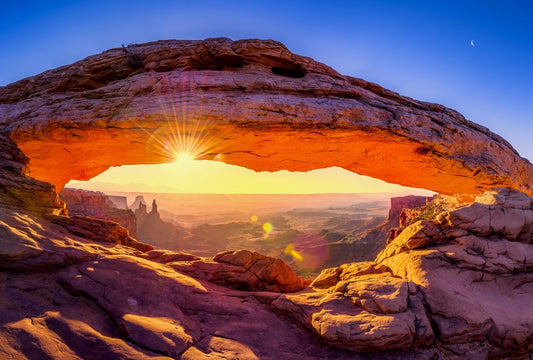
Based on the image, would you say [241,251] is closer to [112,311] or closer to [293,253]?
[112,311]

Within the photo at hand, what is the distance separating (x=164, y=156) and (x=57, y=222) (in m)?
4.96

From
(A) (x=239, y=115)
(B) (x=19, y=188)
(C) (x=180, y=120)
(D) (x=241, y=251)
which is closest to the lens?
(B) (x=19, y=188)

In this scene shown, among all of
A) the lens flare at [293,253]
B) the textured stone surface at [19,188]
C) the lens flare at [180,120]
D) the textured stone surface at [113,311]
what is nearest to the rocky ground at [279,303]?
the textured stone surface at [113,311]

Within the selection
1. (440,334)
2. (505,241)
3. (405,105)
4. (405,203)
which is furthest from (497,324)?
(405,203)

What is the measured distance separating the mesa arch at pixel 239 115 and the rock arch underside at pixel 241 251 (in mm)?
74

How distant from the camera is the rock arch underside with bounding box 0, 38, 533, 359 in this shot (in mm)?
5270

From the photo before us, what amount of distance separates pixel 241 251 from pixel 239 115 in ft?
16.6

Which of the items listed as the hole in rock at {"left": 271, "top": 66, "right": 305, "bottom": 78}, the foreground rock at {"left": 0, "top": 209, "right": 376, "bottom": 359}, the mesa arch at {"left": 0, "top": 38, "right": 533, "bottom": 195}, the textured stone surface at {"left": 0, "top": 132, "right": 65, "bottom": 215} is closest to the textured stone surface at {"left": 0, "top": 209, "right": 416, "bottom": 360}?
the foreground rock at {"left": 0, "top": 209, "right": 376, "bottom": 359}

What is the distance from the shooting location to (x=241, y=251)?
9.53m

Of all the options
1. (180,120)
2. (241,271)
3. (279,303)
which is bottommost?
(279,303)

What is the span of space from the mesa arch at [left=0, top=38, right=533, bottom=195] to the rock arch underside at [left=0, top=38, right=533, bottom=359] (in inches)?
2.9

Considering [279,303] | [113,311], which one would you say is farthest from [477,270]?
[113,311]

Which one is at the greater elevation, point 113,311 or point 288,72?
point 288,72

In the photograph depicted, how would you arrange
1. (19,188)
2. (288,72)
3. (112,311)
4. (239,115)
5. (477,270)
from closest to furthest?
(112,311)
(477,270)
(19,188)
(239,115)
(288,72)
